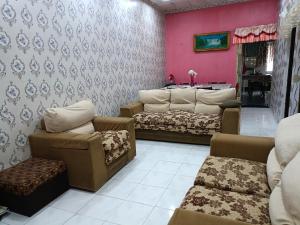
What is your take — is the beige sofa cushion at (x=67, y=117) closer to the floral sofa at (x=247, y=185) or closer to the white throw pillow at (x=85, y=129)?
the white throw pillow at (x=85, y=129)

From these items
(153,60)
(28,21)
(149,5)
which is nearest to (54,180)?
(28,21)

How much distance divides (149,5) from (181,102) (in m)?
2.73

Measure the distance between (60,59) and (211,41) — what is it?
4321 millimetres

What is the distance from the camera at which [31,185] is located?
1871mm

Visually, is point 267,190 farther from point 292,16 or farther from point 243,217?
point 292,16

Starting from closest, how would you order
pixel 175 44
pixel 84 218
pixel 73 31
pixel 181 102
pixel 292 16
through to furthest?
1. pixel 84 218
2. pixel 292 16
3. pixel 73 31
4. pixel 181 102
5. pixel 175 44

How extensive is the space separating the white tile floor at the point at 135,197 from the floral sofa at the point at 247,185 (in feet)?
1.89

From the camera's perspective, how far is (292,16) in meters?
2.65

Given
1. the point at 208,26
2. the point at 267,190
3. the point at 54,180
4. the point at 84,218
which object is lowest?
the point at 84,218

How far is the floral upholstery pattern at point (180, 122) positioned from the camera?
3.29 metres

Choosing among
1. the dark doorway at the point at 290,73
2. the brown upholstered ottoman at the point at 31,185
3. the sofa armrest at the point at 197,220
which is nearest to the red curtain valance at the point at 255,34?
the dark doorway at the point at 290,73

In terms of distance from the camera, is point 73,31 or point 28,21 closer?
point 28,21

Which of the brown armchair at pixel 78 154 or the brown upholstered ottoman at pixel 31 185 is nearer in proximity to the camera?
the brown upholstered ottoman at pixel 31 185

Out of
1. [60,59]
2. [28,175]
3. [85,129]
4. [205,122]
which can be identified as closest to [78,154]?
[28,175]
